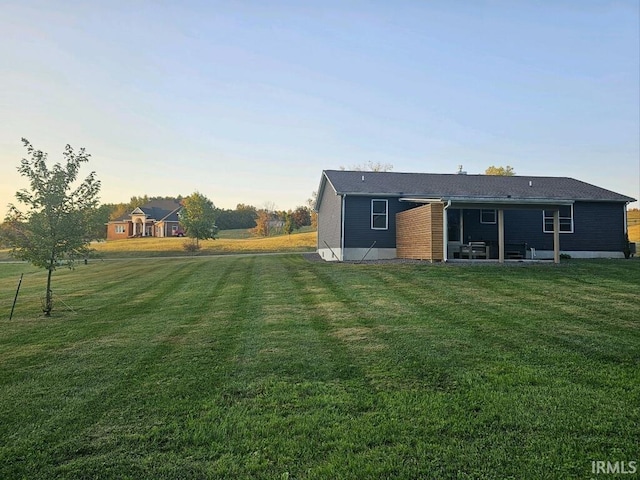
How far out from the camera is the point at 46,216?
9.59 metres

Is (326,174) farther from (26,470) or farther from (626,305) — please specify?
(26,470)

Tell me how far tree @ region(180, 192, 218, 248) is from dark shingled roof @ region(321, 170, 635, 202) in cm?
2138

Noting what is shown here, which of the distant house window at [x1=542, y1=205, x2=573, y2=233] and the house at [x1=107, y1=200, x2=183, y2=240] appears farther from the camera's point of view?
the house at [x1=107, y1=200, x2=183, y2=240]

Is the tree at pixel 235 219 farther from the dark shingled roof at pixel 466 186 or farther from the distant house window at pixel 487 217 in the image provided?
the distant house window at pixel 487 217

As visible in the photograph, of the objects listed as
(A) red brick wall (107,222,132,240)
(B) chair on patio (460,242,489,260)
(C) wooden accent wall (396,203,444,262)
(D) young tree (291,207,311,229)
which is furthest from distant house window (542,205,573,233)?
(A) red brick wall (107,222,132,240)

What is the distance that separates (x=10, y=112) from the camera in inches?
594

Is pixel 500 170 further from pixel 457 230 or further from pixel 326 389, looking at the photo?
pixel 326 389

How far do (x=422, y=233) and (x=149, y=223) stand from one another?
2114 inches

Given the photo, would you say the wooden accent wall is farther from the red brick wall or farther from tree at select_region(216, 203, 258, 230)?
tree at select_region(216, 203, 258, 230)

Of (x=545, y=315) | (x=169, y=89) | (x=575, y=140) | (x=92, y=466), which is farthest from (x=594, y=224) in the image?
(x=92, y=466)

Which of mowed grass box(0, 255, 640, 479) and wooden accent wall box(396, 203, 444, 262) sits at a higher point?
wooden accent wall box(396, 203, 444, 262)

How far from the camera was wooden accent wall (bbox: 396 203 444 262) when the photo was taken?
15742mm

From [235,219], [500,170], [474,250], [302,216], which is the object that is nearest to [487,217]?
[474,250]

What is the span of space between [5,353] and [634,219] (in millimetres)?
59851
